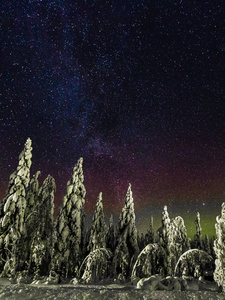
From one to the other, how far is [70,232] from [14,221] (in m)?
7.11

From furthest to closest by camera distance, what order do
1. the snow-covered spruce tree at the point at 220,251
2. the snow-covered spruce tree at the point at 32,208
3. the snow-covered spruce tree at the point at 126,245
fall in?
the snow-covered spruce tree at the point at 32,208 → the snow-covered spruce tree at the point at 126,245 → the snow-covered spruce tree at the point at 220,251

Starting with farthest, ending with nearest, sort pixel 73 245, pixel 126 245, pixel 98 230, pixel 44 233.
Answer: pixel 98 230
pixel 44 233
pixel 126 245
pixel 73 245

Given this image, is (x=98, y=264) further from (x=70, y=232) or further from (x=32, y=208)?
(x=32, y=208)

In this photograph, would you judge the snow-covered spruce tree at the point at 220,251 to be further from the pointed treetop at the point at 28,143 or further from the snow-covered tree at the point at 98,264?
the pointed treetop at the point at 28,143

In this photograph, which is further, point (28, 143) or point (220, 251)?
point (28, 143)

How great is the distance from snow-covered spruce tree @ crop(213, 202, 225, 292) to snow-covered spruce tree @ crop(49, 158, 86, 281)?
50.4 ft

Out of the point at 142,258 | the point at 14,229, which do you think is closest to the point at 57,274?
the point at 14,229

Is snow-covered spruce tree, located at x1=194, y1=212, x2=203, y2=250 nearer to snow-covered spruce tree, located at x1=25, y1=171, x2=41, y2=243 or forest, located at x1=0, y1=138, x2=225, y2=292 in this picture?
forest, located at x1=0, y1=138, x2=225, y2=292

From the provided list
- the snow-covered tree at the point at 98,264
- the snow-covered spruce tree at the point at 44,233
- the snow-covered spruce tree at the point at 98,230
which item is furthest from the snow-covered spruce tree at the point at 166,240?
the snow-covered spruce tree at the point at 44,233

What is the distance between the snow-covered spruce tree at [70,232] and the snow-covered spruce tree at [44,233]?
1.97 m

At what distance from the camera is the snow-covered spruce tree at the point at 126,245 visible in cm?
2667

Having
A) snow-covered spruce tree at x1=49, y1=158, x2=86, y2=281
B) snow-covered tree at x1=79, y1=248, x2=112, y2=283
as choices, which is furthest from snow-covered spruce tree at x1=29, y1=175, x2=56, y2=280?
snow-covered tree at x1=79, y1=248, x2=112, y2=283

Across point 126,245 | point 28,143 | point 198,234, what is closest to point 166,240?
point 126,245

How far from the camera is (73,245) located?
950 inches
